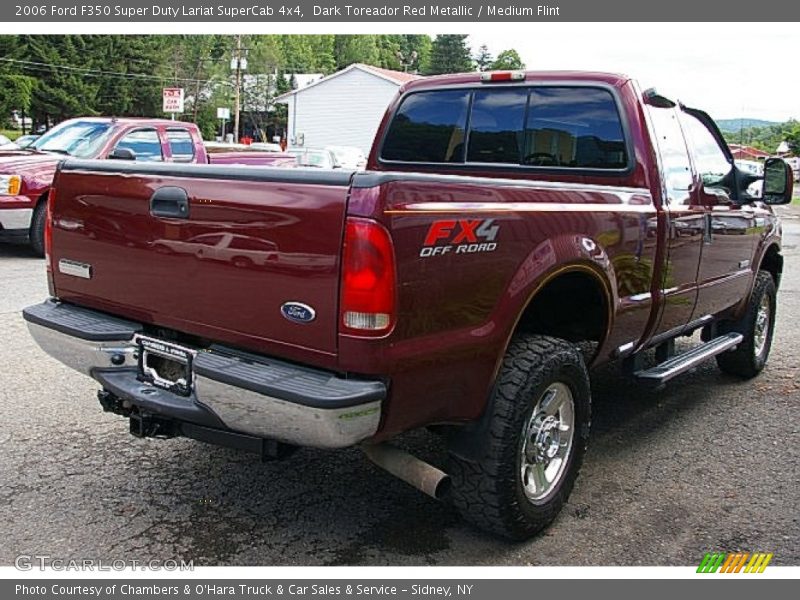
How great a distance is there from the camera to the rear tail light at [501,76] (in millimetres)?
4684

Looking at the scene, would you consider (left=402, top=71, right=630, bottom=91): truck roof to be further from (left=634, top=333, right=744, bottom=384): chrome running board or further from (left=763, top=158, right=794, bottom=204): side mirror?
(left=763, top=158, right=794, bottom=204): side mirror

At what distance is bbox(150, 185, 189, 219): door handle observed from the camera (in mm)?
3133

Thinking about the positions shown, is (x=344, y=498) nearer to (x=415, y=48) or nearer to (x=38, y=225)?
(x=38, y=225)

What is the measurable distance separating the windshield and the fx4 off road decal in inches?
344

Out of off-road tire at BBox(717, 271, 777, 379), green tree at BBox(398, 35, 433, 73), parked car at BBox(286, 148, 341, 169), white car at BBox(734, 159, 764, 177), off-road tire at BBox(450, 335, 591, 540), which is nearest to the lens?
off-road tire at BBox(450, 335, 591, 540)

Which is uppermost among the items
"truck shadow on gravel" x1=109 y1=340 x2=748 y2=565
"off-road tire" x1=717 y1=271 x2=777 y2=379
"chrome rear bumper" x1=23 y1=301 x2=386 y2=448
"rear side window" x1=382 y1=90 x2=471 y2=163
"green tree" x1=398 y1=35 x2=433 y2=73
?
"green tree" x1=398 y1=35 x2=433 y2=73

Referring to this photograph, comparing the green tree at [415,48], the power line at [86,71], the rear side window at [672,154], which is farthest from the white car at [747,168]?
the green tree at [415,48]

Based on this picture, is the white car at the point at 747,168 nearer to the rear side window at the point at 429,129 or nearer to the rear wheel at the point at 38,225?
the rear side window at the point at 429,129

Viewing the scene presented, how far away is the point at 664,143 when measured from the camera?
4.56 m

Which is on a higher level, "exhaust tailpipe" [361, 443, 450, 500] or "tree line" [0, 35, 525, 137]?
"tree line" [0, 35, 525, 137]

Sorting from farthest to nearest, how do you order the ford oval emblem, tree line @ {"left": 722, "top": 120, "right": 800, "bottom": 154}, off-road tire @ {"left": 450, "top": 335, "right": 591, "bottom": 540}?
tree line @ {"left": 722, "top": 120, "right": 800, "bottom": 154} < off-road tire @ {"left": 450, "top": 335, "right": 591, "bottom": 540} < the ford oval emblem

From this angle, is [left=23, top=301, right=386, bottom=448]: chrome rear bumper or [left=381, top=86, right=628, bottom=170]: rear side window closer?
[left=23, top=301, right=386, bottom=448]: chrome rear bumper

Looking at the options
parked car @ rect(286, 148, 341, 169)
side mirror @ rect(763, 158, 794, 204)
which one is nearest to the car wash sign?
parked car @ rect(286, 148, 341, 169)

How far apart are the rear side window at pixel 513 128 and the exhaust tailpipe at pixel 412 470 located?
206 cm
